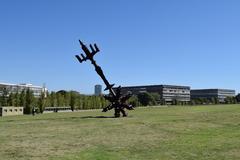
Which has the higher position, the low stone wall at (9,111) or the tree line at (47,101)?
the tree line at (47,101)

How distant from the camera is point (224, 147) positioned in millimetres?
16422

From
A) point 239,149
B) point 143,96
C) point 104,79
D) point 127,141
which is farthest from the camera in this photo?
point 143,96

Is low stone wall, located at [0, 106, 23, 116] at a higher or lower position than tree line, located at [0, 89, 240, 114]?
lower

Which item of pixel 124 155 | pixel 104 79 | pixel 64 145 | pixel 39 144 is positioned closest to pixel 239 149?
pixel 124 155

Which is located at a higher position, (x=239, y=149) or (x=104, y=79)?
(x=104, y=79)

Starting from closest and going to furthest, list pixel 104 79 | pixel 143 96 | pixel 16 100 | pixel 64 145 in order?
1. pixel 64 145
2. pixel 104 79
3. pixel 16 100
4. pixel 143 96

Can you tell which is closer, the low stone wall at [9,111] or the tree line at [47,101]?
the low stone wall at [9,111]

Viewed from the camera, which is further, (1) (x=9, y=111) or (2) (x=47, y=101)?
(2) (x=47, y=101)

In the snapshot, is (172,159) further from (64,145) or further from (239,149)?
(64,145)

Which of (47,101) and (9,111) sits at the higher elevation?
Answer: (47,101)

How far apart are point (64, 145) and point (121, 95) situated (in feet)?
80.8

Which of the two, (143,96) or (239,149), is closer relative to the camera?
(239,149)

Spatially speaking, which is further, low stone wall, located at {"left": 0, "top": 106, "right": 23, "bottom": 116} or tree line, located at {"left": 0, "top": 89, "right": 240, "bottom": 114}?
tree line, located at {"left": 0, "top": 89, "right": 240, "bottom": 114}

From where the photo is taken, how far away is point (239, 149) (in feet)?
52.0
